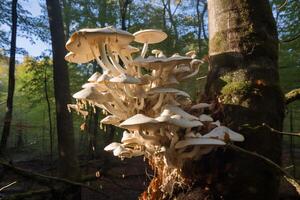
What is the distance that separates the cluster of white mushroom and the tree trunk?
174mm

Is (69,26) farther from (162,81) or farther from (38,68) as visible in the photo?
(162,81)

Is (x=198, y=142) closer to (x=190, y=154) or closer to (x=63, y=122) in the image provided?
(x=190, y=154)

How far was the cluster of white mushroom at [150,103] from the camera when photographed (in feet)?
6.78

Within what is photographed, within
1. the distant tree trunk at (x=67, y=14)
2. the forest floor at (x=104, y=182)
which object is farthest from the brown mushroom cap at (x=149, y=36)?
the distant tree trunk at (x=67, y=14)

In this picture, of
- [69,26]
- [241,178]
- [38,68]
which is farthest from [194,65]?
[69,26]

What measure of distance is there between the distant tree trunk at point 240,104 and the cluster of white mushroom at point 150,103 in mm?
130

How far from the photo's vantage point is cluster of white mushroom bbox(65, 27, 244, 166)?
2066mm

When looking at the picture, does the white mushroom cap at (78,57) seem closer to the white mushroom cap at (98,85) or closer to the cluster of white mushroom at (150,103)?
the cluster of white mushroom at (150,103)

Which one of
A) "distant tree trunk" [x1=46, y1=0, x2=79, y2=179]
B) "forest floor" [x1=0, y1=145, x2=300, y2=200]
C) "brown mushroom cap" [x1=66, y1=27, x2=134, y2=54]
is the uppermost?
"brown mushroom cap" [x1=66, y1=27, x2=134, y2=54]

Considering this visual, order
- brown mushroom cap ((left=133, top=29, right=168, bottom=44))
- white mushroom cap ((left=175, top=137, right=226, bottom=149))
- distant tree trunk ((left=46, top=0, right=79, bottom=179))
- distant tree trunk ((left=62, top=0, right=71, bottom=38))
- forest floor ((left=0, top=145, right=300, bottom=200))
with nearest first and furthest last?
1. white mushroom cap ((left=175, top=137, right=226, bottom=149))
2. brown mushroom cap ((left=133, top=29, right=168, bottom=44))
3. forest floor ((left=0, top=145, right=300, bottom=200))
4. distant tree trunk ((left=46, top=0, right=79, bottom=179))
5. distant tree trunk ((left=62, top=0, right=71, bottom=38))

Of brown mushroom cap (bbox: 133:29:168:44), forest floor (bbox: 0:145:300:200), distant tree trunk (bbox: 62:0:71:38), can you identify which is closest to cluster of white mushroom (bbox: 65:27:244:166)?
brown mushroom cap (bbox: 133:29:168:44)

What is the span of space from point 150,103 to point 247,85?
772 mm

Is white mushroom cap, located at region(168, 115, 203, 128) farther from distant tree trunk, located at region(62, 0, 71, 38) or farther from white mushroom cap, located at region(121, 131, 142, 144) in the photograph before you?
distant tree trunk, located at region(62, 0, 71, 38)

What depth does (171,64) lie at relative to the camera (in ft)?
7.73
